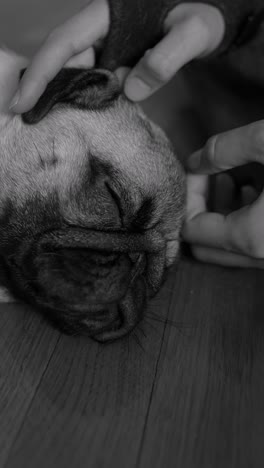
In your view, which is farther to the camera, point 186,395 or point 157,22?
point 157,22

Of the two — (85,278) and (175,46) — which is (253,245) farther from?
(175,46)

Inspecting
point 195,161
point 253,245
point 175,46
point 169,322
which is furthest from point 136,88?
point 169,322

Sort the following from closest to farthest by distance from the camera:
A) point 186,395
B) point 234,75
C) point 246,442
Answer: point 246,442 < point 186,395 < point 234,75

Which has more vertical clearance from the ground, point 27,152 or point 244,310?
point 27,152

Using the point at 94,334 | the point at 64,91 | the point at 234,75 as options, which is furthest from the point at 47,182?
the point at 234,75

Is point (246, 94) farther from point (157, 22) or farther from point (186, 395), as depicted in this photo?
point (186, 395)

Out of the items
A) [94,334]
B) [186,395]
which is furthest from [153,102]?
[186,395]

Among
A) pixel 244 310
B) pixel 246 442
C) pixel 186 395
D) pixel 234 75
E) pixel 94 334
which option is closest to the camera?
pixel 246 442

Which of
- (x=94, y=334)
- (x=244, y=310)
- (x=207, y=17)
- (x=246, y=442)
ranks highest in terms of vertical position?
(x=207, y=17)

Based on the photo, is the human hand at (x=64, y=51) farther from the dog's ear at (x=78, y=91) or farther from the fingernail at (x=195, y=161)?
the fingernail at (x=195, y=161)
